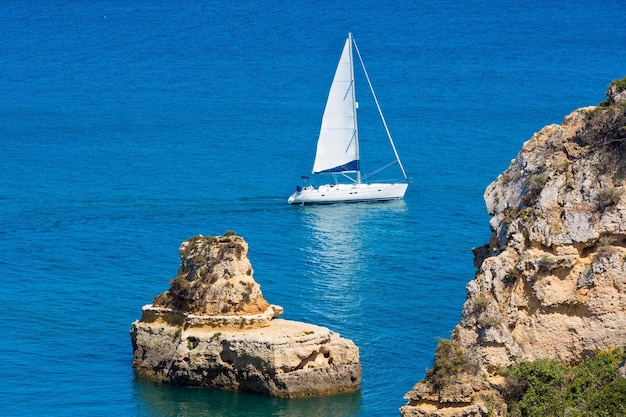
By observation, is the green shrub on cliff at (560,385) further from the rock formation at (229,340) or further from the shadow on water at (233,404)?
the rock formation at (229,340)

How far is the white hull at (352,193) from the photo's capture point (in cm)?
12950

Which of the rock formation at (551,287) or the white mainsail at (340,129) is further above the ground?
the white mainsail at (340,129)

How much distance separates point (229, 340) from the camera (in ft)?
237

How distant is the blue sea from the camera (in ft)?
257

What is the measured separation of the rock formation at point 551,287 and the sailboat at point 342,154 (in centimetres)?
8142

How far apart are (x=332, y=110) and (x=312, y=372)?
2494 inches

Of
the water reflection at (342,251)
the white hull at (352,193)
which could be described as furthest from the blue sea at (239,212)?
the white hull at (352,193)

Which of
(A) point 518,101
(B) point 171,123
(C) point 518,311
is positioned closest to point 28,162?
(B) point 171,123

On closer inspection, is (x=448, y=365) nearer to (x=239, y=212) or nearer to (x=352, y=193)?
(x=239, y=212)

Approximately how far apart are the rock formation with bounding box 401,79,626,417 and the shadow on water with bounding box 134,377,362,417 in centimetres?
2290

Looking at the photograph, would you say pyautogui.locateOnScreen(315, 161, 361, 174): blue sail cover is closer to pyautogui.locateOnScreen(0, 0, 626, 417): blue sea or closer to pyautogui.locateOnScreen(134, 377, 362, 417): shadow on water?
pyautogui.locateOnScreen(0, 0, 626, 417): blue sea

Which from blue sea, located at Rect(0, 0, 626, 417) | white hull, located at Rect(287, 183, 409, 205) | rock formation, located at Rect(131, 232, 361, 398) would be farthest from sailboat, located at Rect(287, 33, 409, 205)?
rock formation, located at Rect(131, 232, 361, 398)

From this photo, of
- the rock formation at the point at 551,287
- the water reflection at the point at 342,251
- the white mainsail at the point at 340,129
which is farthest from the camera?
the white mainsail at the point at 340,129

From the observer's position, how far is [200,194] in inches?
5192
